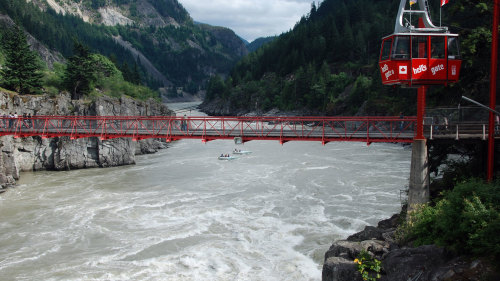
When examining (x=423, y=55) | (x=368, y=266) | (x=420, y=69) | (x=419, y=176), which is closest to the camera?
(x=368, y=266)

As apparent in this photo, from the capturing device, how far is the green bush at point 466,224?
33.9ft

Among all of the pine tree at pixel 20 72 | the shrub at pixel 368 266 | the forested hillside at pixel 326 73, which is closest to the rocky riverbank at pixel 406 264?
the shrub at pixel 368 266

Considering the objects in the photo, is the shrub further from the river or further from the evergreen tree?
the evergreen tree

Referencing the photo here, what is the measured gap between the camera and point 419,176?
1767cm

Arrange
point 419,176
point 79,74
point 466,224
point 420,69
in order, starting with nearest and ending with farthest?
1. point 466,224
2. point 420,69
3. point 419,176
4. point 79,74

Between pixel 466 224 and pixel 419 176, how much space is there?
6.75 meters

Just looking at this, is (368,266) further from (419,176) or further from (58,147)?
(58,147)

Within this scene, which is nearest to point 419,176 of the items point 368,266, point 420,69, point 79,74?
point 420,69

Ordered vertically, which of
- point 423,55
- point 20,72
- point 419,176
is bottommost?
point 419,176

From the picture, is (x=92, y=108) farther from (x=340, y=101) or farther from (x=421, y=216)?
(x=340, y=101)

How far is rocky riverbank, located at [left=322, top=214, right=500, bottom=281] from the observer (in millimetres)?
10227

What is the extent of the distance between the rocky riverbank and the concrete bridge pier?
8.64ft

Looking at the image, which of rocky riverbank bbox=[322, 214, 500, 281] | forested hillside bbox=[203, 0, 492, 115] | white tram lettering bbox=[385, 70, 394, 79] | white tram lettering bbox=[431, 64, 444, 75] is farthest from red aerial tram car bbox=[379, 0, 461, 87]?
forested hillside bbox=[203, 0, 492, 115]

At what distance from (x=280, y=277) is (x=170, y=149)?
44.2m
